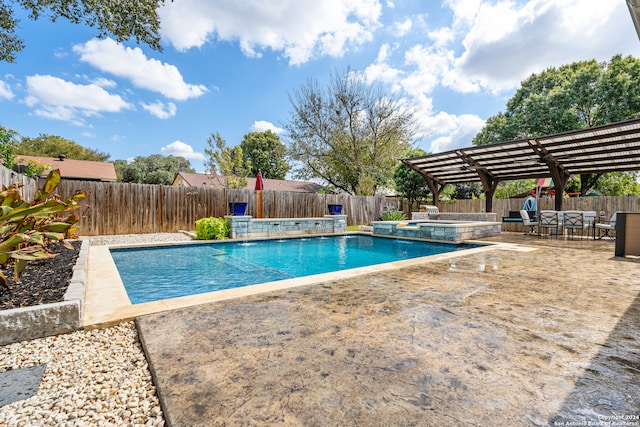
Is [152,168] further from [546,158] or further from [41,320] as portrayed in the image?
[41,320]

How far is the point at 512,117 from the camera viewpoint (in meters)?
21.4

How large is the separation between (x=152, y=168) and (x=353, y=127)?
1157 inches

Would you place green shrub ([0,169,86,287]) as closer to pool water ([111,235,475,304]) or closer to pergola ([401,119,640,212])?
pool water ([111,235,475,304])

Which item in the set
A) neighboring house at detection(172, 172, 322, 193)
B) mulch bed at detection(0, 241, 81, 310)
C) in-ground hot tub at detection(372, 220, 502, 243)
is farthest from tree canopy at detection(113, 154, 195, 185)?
mulch bed at detection(0, 241, 81, 310)

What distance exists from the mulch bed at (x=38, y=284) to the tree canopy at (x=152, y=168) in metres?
32.0

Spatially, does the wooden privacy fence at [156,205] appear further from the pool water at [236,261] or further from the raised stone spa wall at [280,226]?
the pool water at [236,261]

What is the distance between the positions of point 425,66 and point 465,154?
13.9ft

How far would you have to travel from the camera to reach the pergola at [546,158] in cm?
893

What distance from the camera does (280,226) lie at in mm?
10555

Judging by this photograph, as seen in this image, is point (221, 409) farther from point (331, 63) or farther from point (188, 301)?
point (331, 63)

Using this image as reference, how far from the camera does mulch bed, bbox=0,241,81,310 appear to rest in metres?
2.47

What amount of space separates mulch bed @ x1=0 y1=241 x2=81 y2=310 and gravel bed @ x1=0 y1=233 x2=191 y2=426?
46 centimetres

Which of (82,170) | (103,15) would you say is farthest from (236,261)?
(82,170)

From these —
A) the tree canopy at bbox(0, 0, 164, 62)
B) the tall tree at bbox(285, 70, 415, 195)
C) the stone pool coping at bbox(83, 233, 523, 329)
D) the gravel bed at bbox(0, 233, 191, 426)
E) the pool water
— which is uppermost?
the tall tree at bbox(285, 70, 415, 195)
